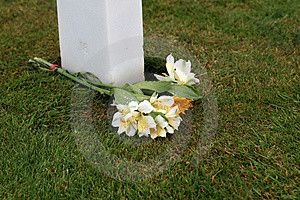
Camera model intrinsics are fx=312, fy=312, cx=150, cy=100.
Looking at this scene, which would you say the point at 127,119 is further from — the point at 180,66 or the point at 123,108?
the point at 180,66

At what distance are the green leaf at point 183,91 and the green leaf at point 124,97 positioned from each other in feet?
0.68

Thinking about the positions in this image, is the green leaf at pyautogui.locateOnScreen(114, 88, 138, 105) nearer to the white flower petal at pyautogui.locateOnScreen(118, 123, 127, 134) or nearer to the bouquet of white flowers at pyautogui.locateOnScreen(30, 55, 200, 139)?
the bouquet of white flowers at pyautogui.locateOnScreen(30, 55, 200, 139)

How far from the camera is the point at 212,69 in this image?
208cm

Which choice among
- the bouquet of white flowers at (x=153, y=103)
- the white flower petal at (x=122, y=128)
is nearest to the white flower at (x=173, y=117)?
the bouquet of white flowers at (x=153, y=103)

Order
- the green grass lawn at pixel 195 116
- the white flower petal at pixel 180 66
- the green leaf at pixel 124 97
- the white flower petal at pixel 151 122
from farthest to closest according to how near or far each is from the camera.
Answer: the white flower petal at pixel 180 66 → the green leaf at pixel 124 97 → the white flower petal at pixel 151 122 → the green grass lawn at pixel 195 116

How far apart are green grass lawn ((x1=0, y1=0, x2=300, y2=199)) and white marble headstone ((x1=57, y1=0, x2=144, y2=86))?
0.18m

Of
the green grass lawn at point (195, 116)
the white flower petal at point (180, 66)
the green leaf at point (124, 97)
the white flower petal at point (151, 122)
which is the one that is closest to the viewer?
the green grass lawn at point (195, 116)

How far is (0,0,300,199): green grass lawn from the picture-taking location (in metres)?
1.36

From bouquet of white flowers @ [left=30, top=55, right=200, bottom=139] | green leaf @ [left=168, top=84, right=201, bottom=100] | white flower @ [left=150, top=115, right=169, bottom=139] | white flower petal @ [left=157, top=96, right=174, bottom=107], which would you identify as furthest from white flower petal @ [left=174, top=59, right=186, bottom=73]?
white flower @ [left=150, top=115, right=169, bottom=139]

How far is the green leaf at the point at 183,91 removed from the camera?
162 centimetres

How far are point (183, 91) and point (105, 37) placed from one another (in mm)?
518

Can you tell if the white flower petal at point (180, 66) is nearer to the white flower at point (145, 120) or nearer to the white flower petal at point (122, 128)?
the white flower at point (145, 120)

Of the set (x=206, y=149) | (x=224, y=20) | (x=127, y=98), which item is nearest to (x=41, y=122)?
(x=127, y=98)

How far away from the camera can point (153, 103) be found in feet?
5.10
